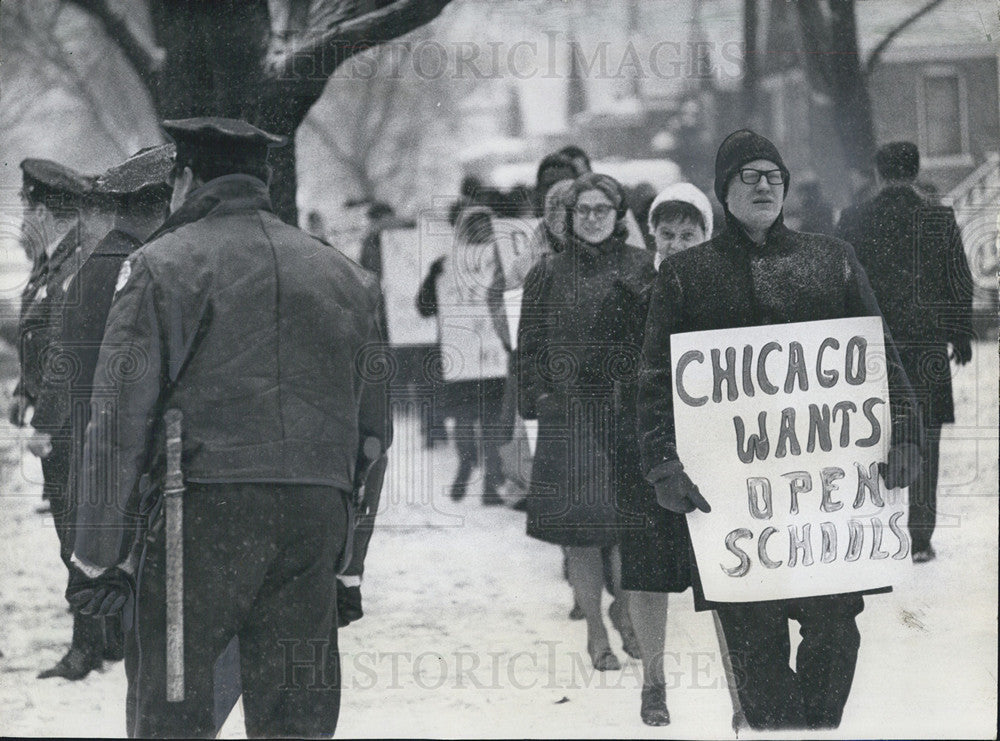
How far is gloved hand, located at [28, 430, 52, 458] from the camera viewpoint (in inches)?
211

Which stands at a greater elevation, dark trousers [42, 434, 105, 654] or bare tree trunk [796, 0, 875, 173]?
bare tree trunk [796, 0, 875, 173]

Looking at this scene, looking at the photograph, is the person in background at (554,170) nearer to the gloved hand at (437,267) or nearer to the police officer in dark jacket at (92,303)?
the gloved hand at (437,267)

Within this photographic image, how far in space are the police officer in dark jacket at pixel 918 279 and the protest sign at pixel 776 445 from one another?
0.21 metres

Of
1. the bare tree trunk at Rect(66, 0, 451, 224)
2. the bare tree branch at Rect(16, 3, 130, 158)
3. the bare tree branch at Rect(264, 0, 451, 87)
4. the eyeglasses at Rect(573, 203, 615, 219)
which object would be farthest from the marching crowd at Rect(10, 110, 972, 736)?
the bare tree branch at Rect(264, 0, 451, 87)

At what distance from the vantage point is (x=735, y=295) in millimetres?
5094

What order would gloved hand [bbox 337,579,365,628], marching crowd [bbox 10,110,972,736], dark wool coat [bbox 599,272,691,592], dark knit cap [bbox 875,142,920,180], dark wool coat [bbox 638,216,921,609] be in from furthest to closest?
1. dark knit cap [bbox 875,142,920,180]
2. dark wool coat [bbox 599,272,691,592]
3. dark wool coat [bbox 638,216,921,609]
4. gloved hand [bbox 337,579,365,628]
5. marching crowd [bbox 10,110,972,736]

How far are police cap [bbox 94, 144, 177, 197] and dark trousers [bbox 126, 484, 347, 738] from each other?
1.42m

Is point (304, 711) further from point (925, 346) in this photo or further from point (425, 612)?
point (925, 346)

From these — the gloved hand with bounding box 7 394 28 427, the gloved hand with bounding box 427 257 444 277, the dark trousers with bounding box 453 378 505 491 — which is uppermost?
the gloved hand with bounding box 427 257 444 277

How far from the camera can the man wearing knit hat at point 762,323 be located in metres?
5.10

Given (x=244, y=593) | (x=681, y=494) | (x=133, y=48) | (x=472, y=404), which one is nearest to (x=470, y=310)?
(x=472, y=404)

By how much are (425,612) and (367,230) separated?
1541 mm

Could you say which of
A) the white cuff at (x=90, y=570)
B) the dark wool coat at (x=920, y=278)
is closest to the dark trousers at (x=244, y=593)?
the white cuff at (x=90, y=570)

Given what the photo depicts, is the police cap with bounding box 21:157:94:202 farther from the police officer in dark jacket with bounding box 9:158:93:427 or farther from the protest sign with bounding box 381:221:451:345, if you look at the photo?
the protest sign with bounding box 381:221:451:345
